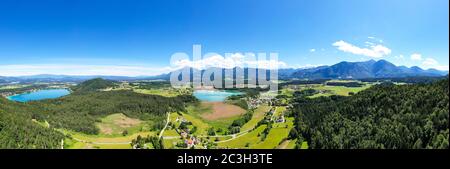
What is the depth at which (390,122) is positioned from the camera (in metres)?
31.9

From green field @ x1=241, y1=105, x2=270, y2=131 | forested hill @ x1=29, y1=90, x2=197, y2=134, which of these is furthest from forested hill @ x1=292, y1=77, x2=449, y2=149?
forested hill @ x1=29, y1=90, x2=197, y2=134

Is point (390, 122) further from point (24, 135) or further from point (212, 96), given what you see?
point (212, 96)

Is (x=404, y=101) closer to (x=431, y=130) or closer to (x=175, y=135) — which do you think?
(x=431, y=130)

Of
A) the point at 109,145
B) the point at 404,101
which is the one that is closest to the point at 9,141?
the point at 109,145

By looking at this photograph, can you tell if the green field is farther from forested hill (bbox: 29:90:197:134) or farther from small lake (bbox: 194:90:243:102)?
small lake (bbox: 194:90:243:102)

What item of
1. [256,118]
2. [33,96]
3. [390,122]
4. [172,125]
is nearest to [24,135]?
[172,125]

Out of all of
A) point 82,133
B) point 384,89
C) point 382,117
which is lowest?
point 82,133

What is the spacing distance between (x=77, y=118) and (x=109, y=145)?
26.7 m

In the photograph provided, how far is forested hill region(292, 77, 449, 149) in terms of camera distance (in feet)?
79.5
